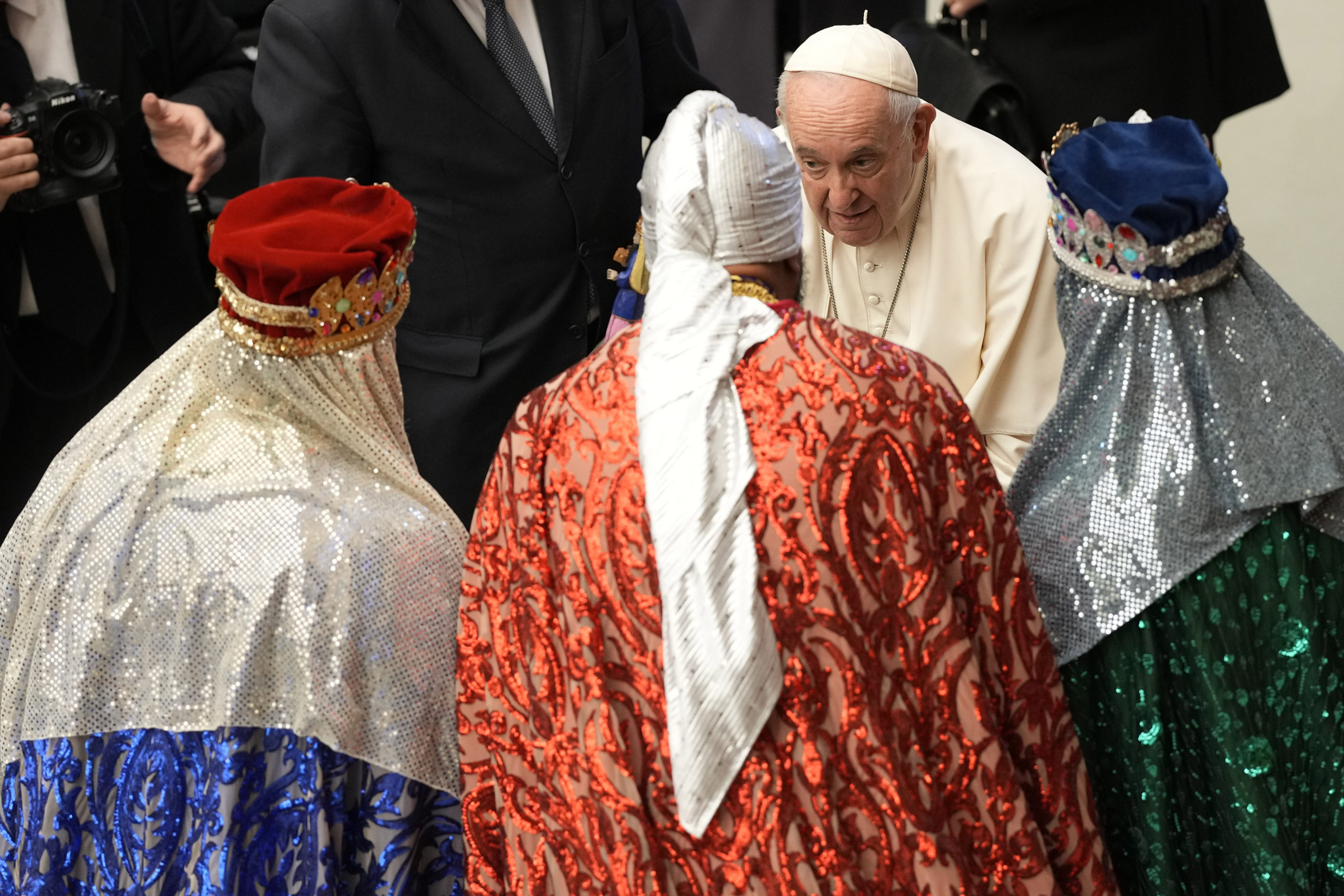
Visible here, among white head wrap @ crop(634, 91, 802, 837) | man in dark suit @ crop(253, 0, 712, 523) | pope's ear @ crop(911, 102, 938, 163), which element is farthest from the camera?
man in dark suit @ crop(253, 0, 712, 523)

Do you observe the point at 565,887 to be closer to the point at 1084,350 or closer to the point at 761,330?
the point at 761,330

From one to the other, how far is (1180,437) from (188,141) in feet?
7.97

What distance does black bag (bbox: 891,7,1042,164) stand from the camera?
3582 millimetres

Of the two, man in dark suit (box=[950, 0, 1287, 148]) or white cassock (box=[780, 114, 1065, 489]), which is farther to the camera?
man in dark suit (box=[950, 0, 1287, 148])

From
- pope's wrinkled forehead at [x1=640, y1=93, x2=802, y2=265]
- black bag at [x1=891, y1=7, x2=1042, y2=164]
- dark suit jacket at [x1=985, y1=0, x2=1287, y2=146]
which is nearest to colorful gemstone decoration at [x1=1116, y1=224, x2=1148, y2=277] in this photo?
pope's wrinkled forehead at [x1=640, y1=93, x2=802, y2=265]

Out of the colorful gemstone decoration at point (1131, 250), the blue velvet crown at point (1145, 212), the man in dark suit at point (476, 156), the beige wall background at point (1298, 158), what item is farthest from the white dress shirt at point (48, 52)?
the beige wall background at point (1298, 158)

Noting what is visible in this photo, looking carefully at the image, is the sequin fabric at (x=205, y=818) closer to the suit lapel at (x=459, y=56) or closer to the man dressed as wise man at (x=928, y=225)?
the man dressed as wise man at (x=928, y=225)

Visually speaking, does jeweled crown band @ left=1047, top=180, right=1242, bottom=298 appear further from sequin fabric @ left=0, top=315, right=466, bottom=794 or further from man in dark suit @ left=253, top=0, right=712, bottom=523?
man in dark suit @ left=253, top=0, right=712, bottom=523

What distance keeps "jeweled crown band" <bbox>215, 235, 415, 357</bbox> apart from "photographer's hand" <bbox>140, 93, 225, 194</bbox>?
155 centimetres

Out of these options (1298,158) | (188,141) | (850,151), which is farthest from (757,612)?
(1298,158)

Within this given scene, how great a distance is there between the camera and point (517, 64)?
334 centimetres

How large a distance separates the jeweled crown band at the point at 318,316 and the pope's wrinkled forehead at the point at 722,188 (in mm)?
412

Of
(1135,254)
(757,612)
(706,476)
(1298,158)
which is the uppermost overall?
(1135,254)

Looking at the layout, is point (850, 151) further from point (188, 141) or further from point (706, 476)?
point (188, 141)
